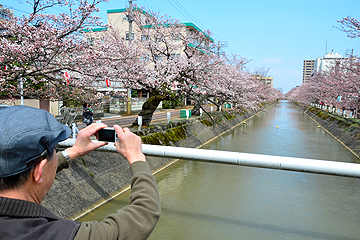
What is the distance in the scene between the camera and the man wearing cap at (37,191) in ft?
2.98

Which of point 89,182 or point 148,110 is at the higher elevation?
point 148,110

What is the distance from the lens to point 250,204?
6.71 m

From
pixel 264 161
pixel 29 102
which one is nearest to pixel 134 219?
pixel 264 161

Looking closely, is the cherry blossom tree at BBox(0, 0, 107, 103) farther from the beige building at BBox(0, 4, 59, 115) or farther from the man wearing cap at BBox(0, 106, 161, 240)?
the man wearing cap at BBox(0, 106, 161, 240)

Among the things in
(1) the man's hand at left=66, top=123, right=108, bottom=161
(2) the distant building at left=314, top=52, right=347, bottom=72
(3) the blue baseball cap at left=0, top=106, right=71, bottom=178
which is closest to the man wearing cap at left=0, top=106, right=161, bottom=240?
Result: (3) the blue baseball cap at left=0, top=106, right=71, bottom=178

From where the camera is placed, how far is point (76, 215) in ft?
18.2

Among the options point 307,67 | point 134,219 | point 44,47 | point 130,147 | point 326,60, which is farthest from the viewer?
point 307,67

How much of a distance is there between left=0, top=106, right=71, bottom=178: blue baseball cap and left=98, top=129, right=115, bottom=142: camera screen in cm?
53

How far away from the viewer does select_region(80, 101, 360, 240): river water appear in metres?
5.29

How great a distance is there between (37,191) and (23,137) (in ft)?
0.87

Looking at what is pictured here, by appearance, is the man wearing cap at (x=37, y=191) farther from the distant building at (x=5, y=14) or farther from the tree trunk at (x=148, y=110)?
the tree trunk at (x=148, y=110)

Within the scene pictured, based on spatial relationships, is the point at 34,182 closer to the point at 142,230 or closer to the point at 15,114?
the point at 15,114

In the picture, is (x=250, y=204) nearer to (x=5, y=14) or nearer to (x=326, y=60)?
(x=5, y=14)

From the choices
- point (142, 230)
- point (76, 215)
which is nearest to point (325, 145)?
point (76, 215)
